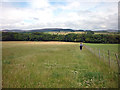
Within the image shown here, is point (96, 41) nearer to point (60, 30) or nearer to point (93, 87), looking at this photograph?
point (60, 30)

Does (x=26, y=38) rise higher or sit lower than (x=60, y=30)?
lower

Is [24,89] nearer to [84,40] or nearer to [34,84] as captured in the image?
[34,84]

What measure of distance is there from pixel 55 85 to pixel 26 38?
5650 cm

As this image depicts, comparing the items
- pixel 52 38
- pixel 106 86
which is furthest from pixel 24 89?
pixel 52 38

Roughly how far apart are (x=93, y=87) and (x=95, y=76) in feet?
4.75

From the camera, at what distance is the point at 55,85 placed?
5062 millimetres

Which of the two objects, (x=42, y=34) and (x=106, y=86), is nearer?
(x=106, y=86)

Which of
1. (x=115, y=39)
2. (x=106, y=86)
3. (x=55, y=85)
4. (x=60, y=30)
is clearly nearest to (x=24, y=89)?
(x=55, y=85)

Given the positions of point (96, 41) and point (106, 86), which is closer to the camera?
point (106, 86)

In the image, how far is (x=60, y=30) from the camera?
75.6m

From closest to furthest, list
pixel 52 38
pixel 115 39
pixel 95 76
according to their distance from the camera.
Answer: pixel 95 76 < pixel 115 39 < pixel 52 38

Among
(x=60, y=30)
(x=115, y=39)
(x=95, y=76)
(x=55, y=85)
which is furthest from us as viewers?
(x=60, y=30)

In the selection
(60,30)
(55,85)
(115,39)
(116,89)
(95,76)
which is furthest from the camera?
(60,30)

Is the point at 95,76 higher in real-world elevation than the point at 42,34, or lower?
lower
